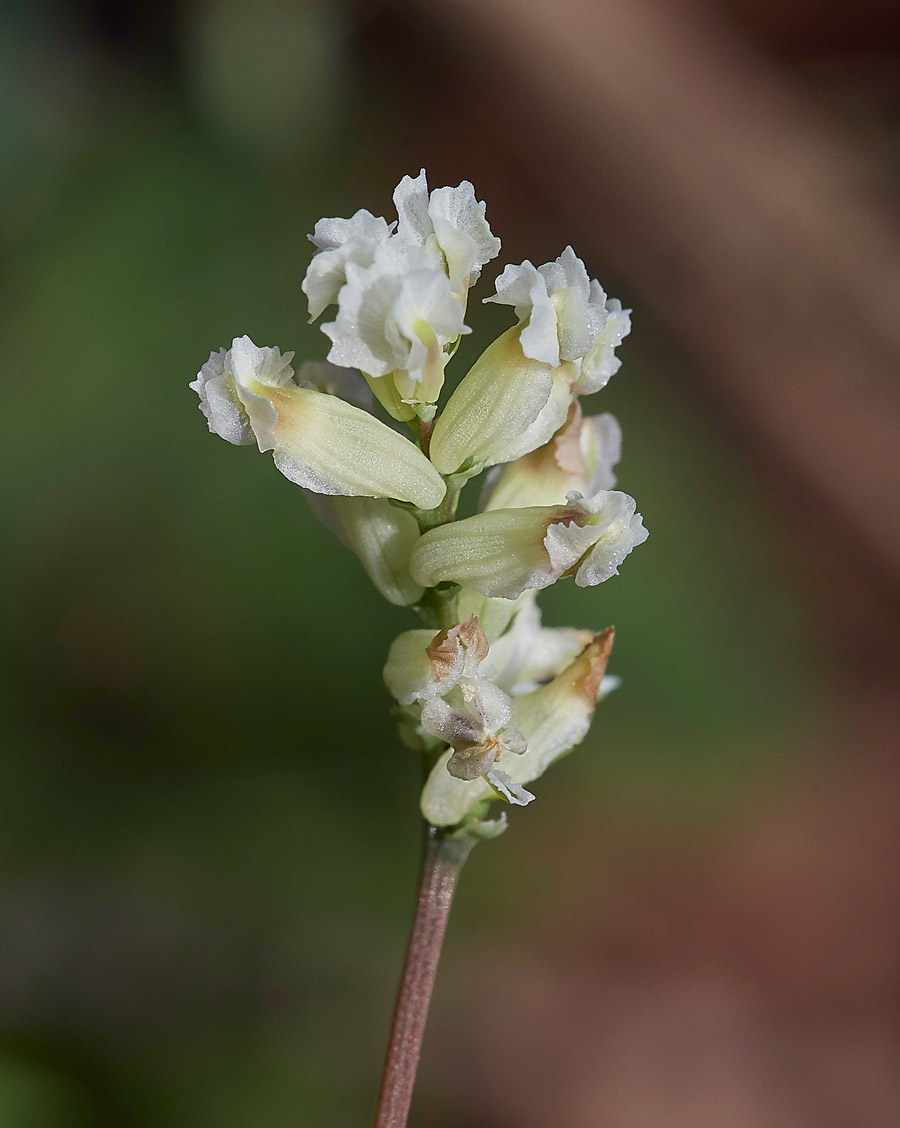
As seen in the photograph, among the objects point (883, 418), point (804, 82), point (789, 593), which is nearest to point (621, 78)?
point (804, 82)

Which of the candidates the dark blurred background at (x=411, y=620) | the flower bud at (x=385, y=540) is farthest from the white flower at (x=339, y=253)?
the dark blurred background at (x=411, y=620)

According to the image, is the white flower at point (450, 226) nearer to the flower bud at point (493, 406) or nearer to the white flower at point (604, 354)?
the flower bud at point (493, 406)

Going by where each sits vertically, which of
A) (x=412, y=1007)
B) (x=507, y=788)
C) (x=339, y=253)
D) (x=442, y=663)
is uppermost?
(x=339, y=253)

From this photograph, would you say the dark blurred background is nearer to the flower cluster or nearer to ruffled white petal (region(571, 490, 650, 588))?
Result: the flower cluster

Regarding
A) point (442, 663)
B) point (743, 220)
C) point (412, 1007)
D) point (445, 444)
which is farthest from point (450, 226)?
point (743, 220)

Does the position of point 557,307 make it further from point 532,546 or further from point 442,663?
point 442,663

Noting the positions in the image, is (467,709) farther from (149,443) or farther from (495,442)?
(149,443)
